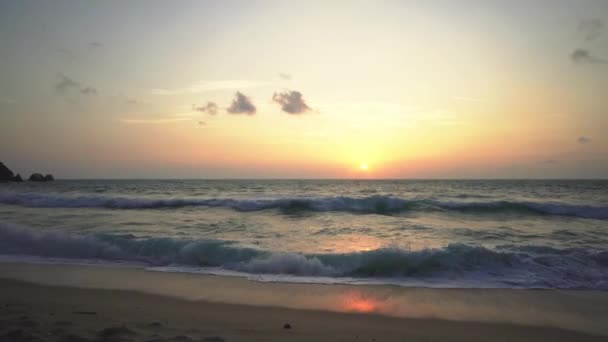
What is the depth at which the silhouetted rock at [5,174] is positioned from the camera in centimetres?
7819

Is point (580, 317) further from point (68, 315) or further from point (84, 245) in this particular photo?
point (84, 245)

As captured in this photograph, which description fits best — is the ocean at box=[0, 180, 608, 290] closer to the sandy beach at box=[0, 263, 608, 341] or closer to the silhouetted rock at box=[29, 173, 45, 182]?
the sandy beach at box=[0, 263, 608, 341]

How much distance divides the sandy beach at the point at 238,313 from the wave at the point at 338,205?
1278cm

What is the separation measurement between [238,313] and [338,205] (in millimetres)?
16475

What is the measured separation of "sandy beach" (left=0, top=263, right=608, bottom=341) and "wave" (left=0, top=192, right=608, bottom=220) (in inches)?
503

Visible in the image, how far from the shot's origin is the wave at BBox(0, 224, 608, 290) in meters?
6.93

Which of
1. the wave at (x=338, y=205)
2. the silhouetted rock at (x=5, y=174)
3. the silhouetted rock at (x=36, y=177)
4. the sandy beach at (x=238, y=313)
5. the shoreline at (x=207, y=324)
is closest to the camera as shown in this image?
the shoreline at (x=207, y=324)

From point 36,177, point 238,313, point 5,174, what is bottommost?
point 238,313

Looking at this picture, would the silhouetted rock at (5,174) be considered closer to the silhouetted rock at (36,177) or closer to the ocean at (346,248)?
the silhouetted rock at (36,177)

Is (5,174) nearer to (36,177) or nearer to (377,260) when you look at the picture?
(36,177)

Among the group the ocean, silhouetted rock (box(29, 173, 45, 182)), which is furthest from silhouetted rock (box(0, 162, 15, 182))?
the ocean

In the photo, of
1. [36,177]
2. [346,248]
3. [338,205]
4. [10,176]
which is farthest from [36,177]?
[346,248]

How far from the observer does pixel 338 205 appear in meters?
21.1

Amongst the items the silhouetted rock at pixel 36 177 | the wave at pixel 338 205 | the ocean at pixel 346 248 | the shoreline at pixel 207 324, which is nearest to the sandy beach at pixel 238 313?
the shoreline at pixel 207 324
